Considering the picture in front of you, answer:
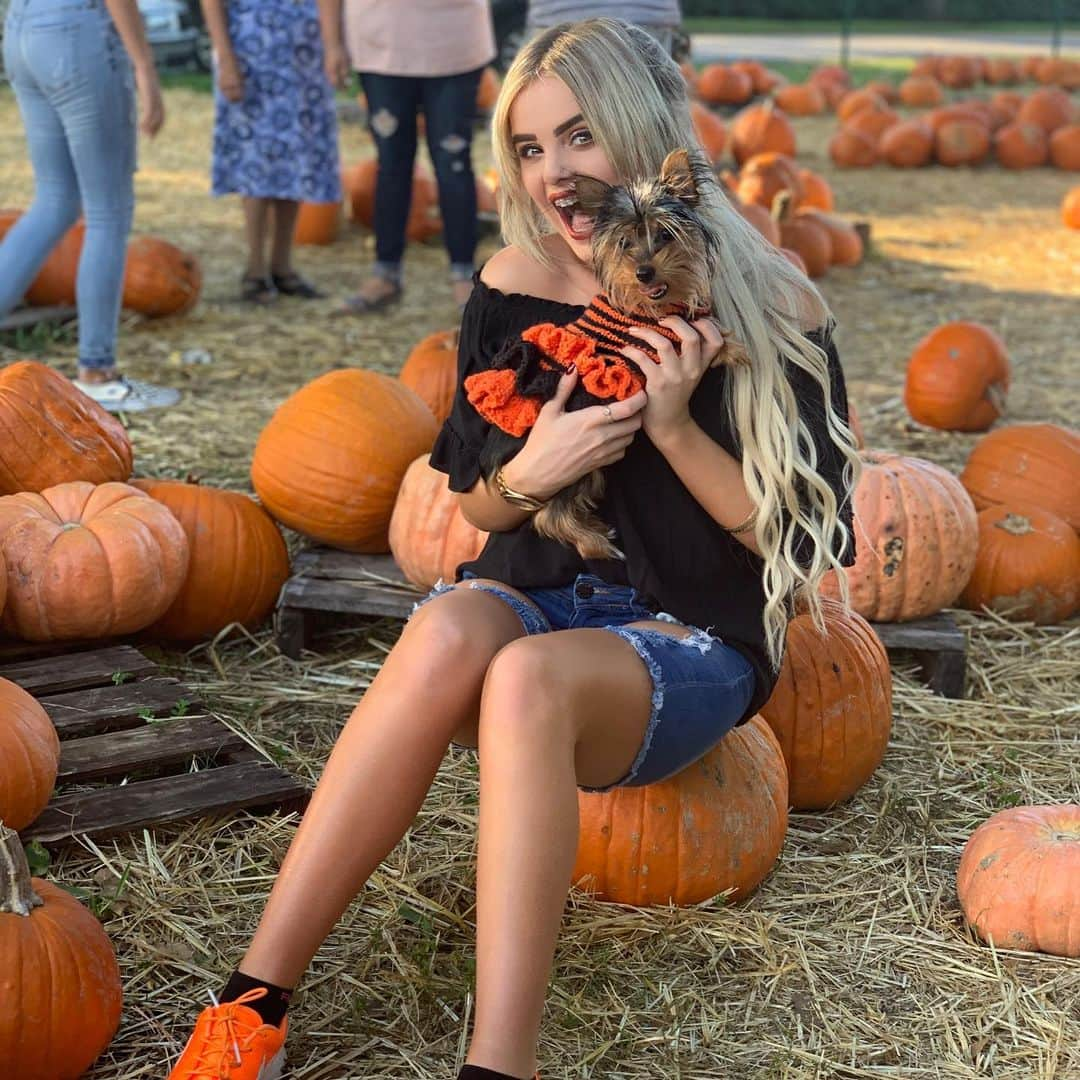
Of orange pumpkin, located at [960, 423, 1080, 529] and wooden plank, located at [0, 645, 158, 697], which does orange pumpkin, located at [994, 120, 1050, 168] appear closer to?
orange pumpkin, located at [960, 423, 1080, 529]

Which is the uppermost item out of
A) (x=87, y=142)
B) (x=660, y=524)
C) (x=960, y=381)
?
(x=87, y=142)

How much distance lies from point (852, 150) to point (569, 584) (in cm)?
1060

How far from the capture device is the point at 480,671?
233 centimetres

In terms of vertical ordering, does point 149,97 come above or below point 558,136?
below

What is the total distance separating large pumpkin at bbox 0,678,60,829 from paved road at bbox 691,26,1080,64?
1750cm

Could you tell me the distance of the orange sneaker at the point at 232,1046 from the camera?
212cm

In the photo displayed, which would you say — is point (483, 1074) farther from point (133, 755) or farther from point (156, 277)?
point (156, 277)

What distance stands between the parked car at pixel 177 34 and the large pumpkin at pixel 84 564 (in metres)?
13.8

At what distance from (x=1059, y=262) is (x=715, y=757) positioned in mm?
7265

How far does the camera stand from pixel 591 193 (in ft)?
7.11

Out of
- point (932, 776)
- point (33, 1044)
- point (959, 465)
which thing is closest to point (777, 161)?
point (959, 465)

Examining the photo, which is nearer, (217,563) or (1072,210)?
(217,563)

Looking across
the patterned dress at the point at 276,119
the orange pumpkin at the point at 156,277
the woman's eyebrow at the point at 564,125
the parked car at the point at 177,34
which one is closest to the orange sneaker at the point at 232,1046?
the woman's eyebrow at the point at 564,125

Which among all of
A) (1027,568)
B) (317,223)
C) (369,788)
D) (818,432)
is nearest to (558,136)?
(818,432)
